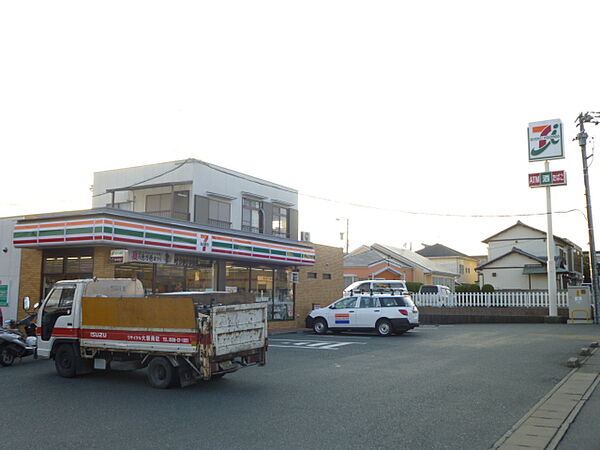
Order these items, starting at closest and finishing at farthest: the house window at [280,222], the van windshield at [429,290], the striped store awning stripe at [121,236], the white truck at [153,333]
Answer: the white truck at [153,333] → the striped store awning stripe at [121,236] → the house window at [280,222] → the van windshield at [429,290]

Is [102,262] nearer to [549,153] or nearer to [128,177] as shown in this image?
[128,177]

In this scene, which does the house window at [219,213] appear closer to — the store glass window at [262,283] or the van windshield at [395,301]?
the store glass window at [262,283]

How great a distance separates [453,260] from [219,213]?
2180 inches

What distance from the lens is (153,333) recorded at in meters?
10.9

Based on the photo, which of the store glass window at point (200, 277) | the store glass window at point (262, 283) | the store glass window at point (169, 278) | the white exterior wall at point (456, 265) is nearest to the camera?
the store glass window at point (169, 278)

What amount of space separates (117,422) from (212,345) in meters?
2.61

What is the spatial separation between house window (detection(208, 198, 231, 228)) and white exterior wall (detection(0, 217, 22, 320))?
8.98 m

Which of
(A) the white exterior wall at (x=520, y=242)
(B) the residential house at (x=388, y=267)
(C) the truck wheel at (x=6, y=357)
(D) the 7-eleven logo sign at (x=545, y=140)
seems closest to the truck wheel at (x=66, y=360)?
(C) the truck wheel at (x=6, y=357)

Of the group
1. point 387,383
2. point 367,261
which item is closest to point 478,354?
point 387,383

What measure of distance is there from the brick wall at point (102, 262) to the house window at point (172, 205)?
8136mm

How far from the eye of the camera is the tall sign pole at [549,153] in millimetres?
30359

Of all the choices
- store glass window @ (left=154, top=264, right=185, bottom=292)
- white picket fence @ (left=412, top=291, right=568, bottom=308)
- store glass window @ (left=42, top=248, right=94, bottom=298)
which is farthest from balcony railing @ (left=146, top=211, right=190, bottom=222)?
white picket fence @ (left=412, top=291, right=568, bottom=308)

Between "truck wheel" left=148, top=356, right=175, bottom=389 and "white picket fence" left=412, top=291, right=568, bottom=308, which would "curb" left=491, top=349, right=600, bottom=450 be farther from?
"white picket fence" left=412, top=291, right=568, bottom=308

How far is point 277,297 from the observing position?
27.6 meters
